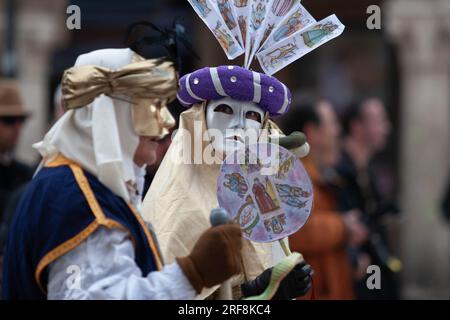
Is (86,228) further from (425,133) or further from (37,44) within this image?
(37,44)

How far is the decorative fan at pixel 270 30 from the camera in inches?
196

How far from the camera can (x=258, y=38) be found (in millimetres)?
5004

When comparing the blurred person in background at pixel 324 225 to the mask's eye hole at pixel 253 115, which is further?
the blurred person in background at pixel 324 225

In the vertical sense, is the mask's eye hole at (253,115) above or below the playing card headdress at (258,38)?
below

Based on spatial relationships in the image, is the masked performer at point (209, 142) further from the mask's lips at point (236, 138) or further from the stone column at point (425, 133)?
the stone column at point (425, 133)

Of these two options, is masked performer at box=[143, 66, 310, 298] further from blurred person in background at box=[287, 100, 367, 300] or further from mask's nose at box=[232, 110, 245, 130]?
blurred person in background at box=[287, 100, 367, 300]

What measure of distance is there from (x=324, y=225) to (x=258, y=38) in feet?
9.14

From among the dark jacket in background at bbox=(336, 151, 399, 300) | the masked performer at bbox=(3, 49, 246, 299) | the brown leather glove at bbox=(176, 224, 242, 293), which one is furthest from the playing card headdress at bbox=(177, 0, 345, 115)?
the dark jacket in background at bbox=(336, 151, 399, 300)

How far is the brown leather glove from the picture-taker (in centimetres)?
423

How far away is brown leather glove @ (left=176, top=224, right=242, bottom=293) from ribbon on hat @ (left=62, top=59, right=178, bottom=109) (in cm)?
54

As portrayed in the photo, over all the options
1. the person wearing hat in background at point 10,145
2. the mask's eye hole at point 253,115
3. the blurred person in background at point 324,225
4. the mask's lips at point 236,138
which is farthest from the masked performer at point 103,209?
the person wearing hat in background at point 10,145

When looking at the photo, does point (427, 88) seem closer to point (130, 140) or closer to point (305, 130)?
point (305, 130)

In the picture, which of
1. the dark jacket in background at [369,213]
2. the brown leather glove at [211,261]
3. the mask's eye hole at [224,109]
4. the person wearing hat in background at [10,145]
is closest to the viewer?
the brown leather glove at [211,261]

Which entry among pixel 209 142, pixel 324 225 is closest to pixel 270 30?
pixel 209 142
